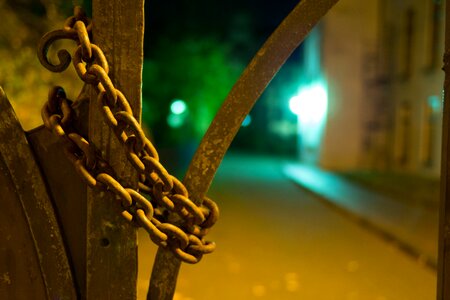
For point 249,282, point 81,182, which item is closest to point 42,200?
point 81,182

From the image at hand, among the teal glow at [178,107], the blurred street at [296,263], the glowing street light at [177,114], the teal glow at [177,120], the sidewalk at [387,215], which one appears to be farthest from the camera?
the teal glow at [177,120]

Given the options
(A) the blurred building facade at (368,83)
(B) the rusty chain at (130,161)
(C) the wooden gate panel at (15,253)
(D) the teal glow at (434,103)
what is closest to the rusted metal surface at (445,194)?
(B) the rusty chain at (130,161)

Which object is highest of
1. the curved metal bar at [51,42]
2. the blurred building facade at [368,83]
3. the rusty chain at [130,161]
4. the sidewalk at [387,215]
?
the blurred building facade at [368,83]

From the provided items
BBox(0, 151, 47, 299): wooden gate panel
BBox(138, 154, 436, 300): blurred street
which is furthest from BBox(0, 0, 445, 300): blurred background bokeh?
BBox(0, 151, 47, 299): wooden gate panel

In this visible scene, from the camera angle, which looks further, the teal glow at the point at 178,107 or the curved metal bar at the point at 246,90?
the teal glow at the point at 178,107

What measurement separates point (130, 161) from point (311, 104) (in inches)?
1078

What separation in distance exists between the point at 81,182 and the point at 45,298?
38 cm

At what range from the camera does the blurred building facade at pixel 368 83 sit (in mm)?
22656

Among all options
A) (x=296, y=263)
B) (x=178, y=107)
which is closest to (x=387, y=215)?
(x=296, y=263)

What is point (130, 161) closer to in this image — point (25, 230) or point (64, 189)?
point (64, 189)

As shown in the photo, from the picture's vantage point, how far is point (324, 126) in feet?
83.0

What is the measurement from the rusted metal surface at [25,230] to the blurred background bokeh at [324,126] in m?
5.15

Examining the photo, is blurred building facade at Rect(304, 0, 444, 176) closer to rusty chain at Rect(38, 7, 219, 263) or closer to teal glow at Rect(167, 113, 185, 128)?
teal glow at Rect(167, 113, 185, 128)

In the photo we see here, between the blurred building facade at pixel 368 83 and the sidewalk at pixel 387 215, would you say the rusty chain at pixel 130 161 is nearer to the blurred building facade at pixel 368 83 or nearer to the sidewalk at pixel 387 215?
the sidewalk at pixel 387 215
